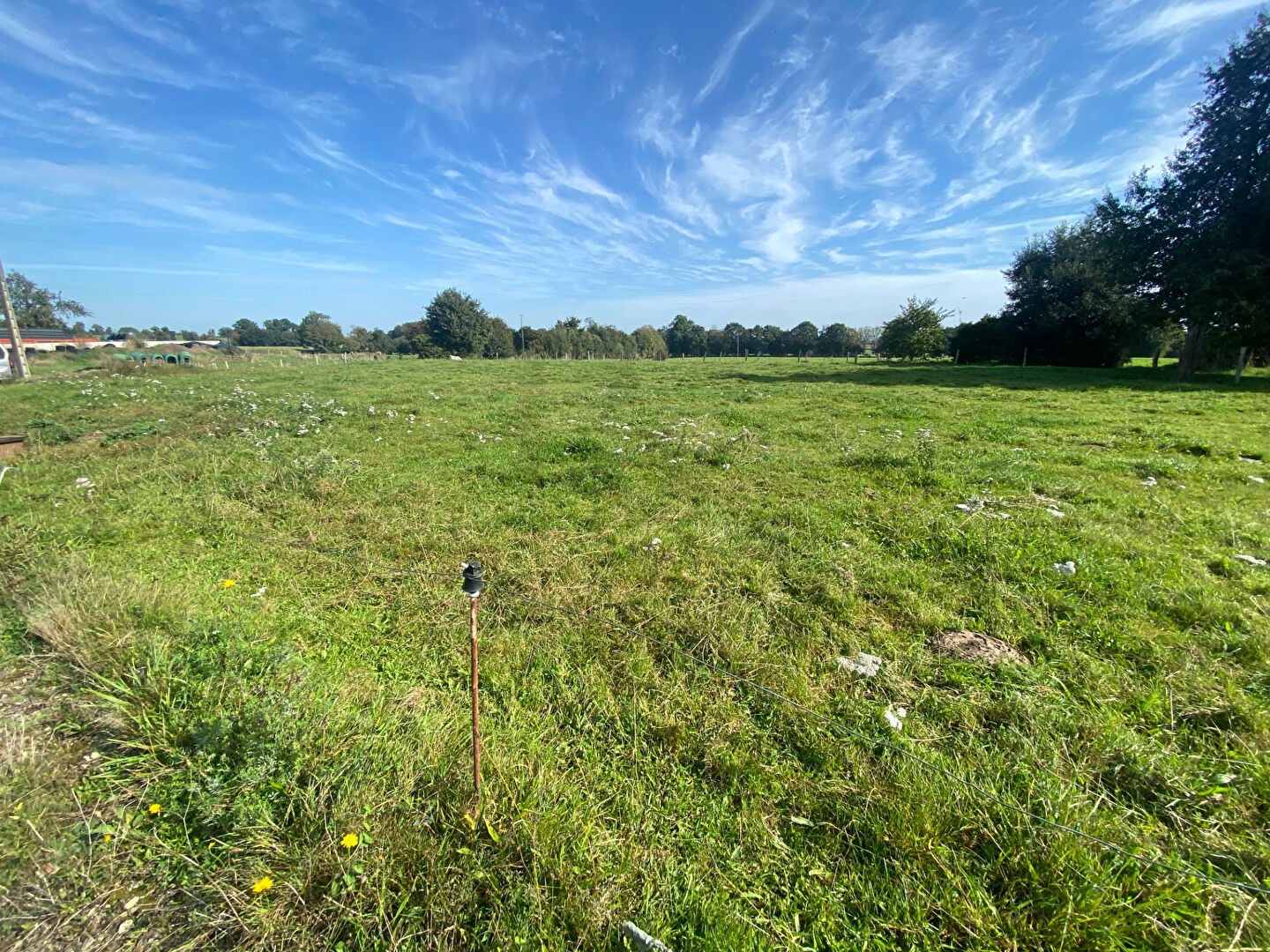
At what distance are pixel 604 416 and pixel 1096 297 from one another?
39492 mm

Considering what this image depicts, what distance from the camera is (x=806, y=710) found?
276 cm

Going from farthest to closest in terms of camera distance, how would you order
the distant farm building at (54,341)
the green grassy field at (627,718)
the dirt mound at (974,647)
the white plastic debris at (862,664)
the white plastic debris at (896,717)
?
the distant farm building at (54,341), the dirt mound at (974,647), the white plastic debris at (862,664), the white plastic debris at (896,717), the green grassy field at (627,718)

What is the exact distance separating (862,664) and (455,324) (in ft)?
239

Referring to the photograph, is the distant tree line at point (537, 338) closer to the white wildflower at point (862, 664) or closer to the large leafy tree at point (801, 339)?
the large leafy tree at point (801, 339)

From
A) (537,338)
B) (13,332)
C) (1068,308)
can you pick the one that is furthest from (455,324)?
(1068,308)

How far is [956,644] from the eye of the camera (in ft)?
11.5

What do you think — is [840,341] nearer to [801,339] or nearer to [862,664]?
[801,339]

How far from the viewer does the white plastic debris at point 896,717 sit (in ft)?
9.05

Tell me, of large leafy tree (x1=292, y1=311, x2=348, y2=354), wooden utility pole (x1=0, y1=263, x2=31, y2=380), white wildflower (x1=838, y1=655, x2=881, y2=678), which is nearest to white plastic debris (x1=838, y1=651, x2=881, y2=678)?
white wildflower (x1=838, y1=655, x2=881, y2=678)

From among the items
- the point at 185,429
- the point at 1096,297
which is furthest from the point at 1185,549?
the point at 1096,297

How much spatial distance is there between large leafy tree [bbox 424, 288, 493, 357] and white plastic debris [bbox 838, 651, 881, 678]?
71305mm

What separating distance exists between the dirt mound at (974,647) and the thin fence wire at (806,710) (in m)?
1.24

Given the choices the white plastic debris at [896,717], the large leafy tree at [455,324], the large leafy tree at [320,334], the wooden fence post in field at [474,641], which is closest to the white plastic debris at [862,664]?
the white plastic debris at [896,717]

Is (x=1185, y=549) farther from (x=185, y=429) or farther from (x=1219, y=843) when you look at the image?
(x=185, y=429)
